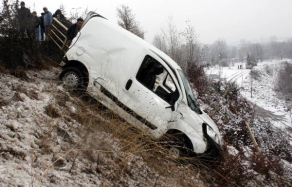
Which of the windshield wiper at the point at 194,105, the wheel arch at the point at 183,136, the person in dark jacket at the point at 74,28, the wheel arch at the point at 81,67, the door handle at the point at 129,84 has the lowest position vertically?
the wheel arch at the point at 183,136

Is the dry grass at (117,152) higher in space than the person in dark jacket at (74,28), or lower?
lower

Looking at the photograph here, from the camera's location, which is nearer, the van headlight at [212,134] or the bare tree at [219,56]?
the van headlight at [212,134]

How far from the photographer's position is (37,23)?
8328 mm

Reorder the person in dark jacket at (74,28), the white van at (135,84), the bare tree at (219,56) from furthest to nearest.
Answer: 1. the bare tree at (219,56)
2. the person in dark jacket at (74,28)
3. the white van at (135,84)

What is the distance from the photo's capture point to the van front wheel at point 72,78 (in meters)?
5.21

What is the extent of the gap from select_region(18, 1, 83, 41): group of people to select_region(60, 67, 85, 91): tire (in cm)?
185

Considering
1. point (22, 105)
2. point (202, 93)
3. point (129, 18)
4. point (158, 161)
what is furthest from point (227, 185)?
point (129, 18)

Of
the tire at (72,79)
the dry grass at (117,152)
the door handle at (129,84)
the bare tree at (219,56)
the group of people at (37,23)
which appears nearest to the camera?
the dry grass at (117,152)

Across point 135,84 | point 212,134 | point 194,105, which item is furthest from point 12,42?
point 212,134

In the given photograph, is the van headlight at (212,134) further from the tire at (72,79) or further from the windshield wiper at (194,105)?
the tire at (72,79)

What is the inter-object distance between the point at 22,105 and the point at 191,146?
3.30 m

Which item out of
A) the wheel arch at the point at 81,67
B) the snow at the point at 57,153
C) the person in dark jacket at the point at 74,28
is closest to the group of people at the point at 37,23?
the person in dark jacket at the point at 74,28

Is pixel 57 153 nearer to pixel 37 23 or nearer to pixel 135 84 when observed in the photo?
pixel 135 84

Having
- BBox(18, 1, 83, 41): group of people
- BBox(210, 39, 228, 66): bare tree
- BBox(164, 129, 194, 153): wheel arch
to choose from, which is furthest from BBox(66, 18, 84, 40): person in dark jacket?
BBox(210, 39, 228, 66): bare tree
